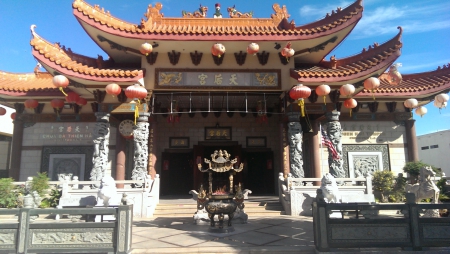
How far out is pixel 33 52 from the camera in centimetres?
877

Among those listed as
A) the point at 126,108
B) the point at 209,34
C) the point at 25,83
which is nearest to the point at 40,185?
the point at 126,108

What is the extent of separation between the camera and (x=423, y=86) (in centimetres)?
1094

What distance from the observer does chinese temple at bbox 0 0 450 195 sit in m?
9.22

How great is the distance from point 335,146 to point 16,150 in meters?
11.8

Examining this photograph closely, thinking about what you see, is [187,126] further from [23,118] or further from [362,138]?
[362,138]

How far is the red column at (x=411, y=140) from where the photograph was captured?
1145cm

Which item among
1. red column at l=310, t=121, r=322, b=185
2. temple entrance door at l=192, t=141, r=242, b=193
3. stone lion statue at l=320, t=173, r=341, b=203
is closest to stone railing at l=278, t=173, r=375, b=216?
stone lion statue at l=320, t=173, r=341, b=203

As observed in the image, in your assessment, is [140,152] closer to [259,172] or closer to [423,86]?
[259,172]

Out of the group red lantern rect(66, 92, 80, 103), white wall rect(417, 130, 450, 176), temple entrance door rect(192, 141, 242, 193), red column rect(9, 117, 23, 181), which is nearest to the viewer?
red lantern rect(66, 92, 80, 103)

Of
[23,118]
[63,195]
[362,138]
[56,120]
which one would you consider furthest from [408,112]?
[23,118]

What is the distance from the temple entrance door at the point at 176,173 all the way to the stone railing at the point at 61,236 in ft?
27.7

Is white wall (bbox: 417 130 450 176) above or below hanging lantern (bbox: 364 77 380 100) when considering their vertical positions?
below

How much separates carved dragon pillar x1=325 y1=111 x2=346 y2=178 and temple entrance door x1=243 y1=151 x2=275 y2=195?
414cm

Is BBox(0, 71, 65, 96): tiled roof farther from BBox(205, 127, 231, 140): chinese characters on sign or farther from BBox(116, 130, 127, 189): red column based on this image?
BBox(205, 127, 231, 140): chinese characters on sign
